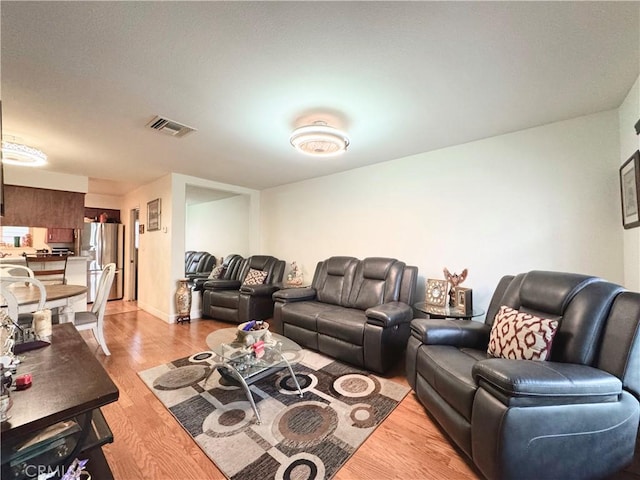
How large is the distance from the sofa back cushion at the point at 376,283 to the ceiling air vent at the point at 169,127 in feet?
8.08

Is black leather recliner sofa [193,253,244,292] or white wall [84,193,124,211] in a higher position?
white wall [84,193,124,211]

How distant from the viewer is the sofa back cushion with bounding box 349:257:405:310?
120 inches

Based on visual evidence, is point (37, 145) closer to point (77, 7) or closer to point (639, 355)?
point (77, 7)

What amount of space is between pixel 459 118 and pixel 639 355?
6.50 ft

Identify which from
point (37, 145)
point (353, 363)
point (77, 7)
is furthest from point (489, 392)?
point (37, 145)

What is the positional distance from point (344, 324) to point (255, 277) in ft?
7.25

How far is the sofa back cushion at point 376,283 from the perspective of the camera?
3043 mm

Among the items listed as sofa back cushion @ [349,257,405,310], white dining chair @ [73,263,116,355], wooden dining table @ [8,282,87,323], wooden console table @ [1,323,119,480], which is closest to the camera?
wooden console table @ [1,323,119,480]

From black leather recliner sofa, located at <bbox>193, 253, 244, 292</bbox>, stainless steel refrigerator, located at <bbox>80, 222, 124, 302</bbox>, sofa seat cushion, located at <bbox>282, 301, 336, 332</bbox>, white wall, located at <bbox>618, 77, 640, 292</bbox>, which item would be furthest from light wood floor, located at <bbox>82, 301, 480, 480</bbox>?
stainless steel refrigerator, located at <bbox>80, 222, 124, 302</bbox>

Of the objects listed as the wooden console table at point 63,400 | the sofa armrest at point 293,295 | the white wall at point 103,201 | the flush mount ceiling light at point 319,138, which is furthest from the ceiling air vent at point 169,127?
the white wall at point 103,201

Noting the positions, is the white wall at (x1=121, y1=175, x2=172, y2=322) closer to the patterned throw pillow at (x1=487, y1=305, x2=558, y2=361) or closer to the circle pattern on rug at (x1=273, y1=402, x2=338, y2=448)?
the circle pattern on rug at (x1=273, y1=402, x2=338, y2=448)

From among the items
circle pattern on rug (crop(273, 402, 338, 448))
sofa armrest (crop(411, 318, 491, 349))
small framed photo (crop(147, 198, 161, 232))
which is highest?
small framed photo (crop(147, 198, 161, 232))

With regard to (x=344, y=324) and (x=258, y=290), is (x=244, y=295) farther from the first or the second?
(x=344, y=324)

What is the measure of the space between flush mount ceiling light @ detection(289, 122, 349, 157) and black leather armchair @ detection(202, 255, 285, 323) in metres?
2.37
